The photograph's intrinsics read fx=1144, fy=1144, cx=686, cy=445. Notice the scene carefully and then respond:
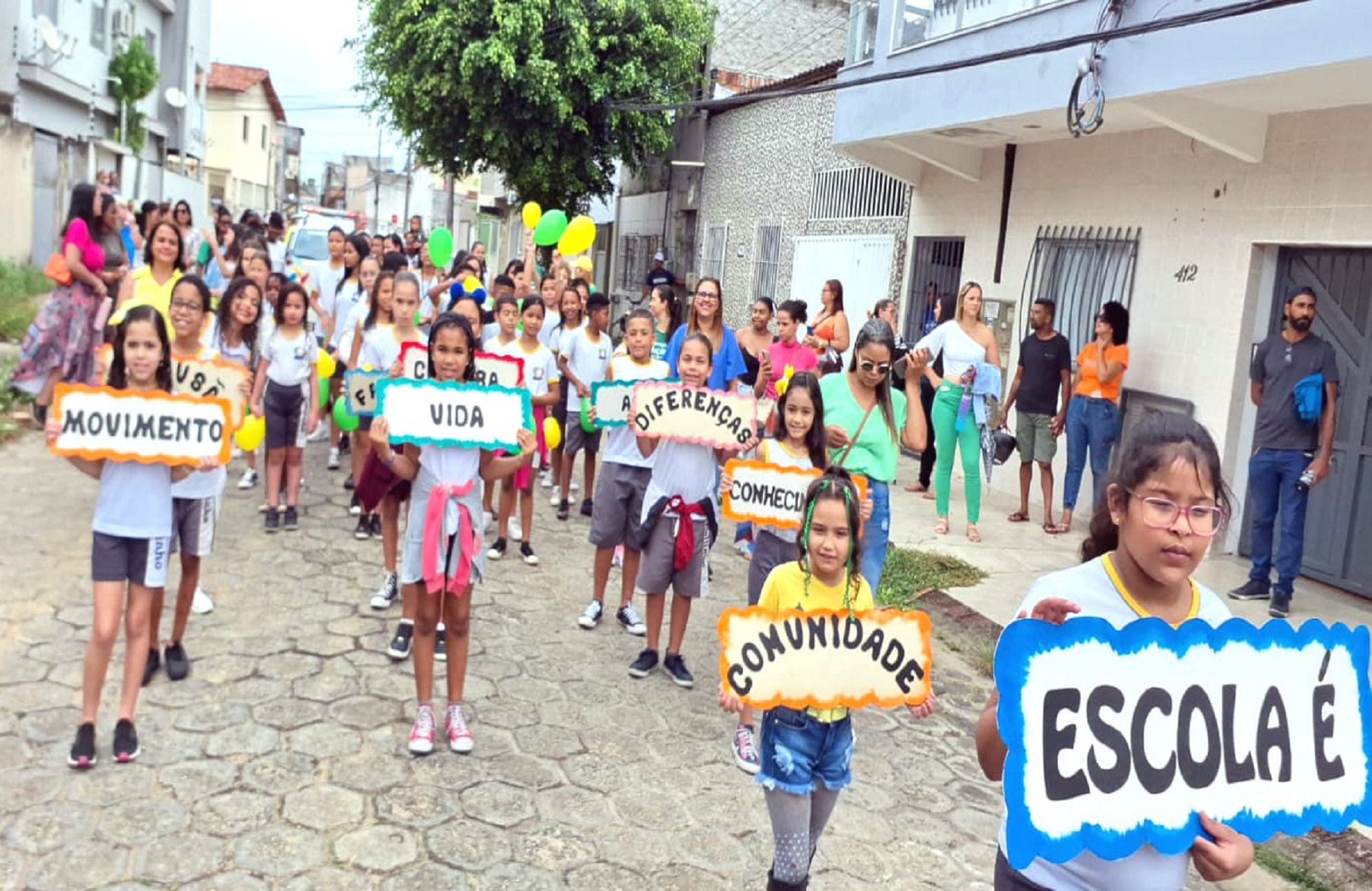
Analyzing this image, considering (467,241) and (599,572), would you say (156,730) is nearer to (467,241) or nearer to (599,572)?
(599,572)

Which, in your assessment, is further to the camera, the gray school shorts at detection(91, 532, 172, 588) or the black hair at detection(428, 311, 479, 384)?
the black hair at detection(428, 311, 479, 384)

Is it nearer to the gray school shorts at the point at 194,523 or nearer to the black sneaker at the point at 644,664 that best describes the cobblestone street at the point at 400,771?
the black sneaker at the point at 644,664

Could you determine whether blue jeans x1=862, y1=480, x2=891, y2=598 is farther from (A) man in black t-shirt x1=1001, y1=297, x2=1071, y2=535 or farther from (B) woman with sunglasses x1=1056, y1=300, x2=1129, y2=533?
(A) man in black t-shirt x1=1001, y1=297, x2=1071, y2=535

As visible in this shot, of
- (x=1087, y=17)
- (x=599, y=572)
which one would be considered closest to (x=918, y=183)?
(x=1087, y=17)

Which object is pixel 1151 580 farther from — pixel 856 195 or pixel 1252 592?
pixel 856 195

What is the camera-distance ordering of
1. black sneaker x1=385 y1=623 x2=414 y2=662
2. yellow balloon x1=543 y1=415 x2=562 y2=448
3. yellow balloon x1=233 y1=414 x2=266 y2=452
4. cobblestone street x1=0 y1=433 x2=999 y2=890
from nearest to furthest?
cobblestone street x1=0 y1=433 x2=999 y2=890 → black sneaker x1=385 y1=623 x2=414 y2=662 → yellow balloon x1=233 y1=414 x2=266 y2=452 → yellow balloon x1=543 y1=415 x2=562 y2=448

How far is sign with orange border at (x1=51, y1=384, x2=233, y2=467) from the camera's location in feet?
14.0

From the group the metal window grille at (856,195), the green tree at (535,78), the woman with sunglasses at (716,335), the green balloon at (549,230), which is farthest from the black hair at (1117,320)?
the green tree at (535,78)

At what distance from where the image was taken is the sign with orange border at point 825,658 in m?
3.29

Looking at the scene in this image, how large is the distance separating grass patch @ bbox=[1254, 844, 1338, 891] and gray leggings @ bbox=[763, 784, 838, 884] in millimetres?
1950

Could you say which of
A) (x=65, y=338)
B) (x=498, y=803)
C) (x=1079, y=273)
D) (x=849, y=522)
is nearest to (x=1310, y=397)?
(x=1079, y=273)

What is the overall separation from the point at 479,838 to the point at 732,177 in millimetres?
17000

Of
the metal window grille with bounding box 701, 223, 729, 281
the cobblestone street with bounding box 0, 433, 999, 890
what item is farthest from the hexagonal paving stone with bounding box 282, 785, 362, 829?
the metal window grille with bounding box 701, 223, 729, 281

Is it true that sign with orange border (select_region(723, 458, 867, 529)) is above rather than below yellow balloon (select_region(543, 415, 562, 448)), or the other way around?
above
